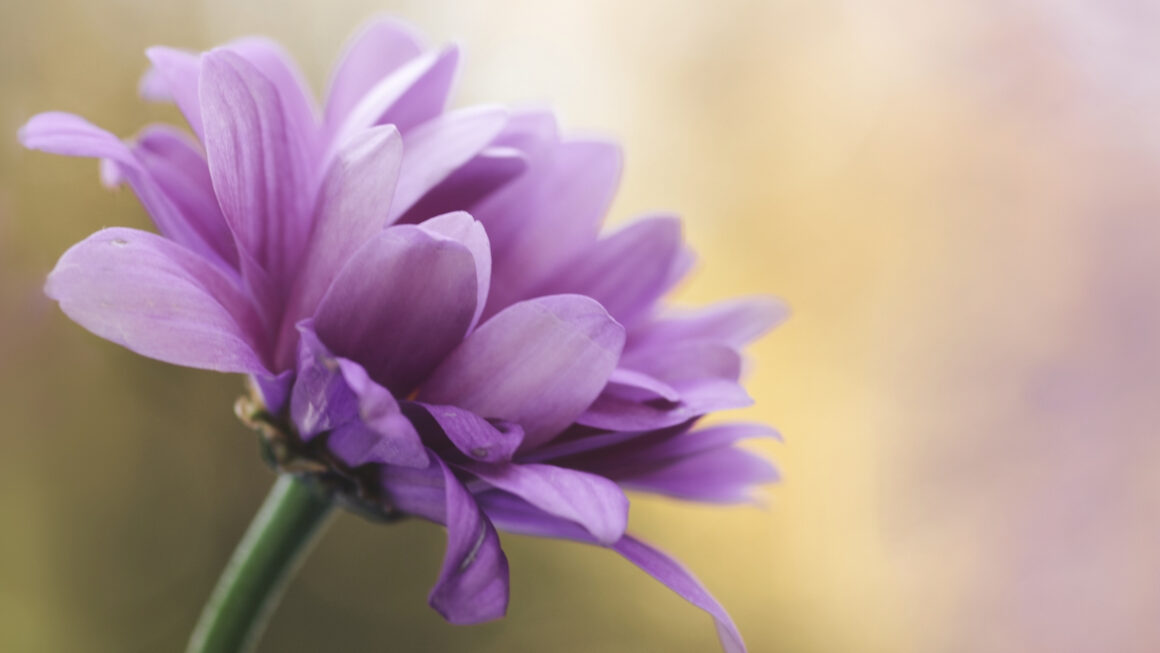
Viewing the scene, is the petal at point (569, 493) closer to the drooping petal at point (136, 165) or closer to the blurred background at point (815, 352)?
the drooping petal at point (136, 165)

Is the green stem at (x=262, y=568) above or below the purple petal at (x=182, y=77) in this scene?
below

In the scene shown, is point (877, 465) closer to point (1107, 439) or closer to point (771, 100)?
point (1107, 439)

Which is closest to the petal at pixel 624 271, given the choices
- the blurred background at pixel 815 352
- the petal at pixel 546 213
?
the petal at pixel 546 213

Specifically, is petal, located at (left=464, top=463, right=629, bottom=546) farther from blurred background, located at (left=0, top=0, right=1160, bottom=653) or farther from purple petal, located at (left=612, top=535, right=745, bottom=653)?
blurred background, located at (left=0, top=0, right=1160, bottom=653)

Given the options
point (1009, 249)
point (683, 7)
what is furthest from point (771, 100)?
point (1009, 249)

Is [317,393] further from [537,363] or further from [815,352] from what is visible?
[815,352]

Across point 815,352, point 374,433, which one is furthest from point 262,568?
point 815,352
